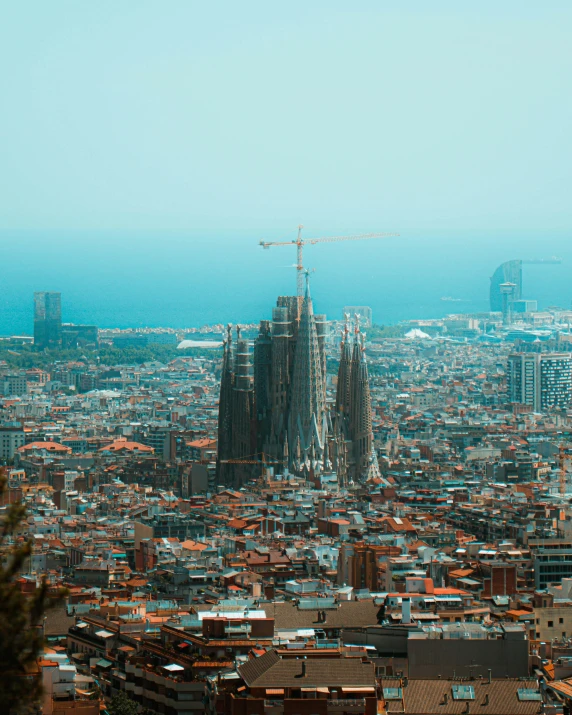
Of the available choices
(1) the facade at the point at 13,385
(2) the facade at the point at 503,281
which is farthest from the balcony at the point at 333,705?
(2) the facade at the point at 503,281

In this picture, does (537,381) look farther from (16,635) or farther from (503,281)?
(503,281)

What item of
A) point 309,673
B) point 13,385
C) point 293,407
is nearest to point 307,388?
point 293,407

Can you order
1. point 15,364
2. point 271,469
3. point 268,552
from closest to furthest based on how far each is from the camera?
point 268,552 < point 271,469 < point 15,364

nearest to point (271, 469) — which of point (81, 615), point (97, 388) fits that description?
point (81, 615)

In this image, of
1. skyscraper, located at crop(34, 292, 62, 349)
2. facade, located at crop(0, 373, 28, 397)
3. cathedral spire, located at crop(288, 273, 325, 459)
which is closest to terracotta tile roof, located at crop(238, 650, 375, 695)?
cathedral spire, located at crop(288, 273, 325, 459)

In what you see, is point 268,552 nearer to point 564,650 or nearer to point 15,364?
point 564,650

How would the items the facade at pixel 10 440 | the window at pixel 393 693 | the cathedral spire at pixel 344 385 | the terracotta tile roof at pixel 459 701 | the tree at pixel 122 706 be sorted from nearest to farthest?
the terracotta tile roof at pixel 459 701, the window at pixel 393 693, the tree at pixel 122 706, the cathedral spire at pixel 344 385, the facade at pixel 10 440

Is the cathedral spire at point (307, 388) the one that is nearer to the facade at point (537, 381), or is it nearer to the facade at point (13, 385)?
the facade at point (537, 381)
